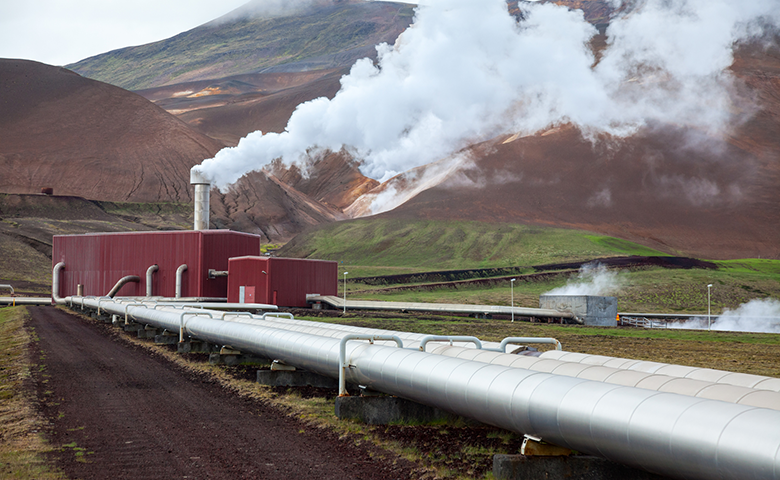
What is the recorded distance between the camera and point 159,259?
60.8 m

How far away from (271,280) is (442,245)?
7679 centimetres

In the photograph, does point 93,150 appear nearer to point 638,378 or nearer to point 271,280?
point 271,280

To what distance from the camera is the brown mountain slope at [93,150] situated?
16888cm

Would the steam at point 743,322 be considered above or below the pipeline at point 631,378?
below

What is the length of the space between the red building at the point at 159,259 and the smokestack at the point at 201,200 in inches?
332

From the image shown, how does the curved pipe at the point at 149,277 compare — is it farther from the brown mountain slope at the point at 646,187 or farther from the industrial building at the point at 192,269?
the brown mountain slope at the point at 646,187

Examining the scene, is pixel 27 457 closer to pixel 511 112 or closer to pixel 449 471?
pixel 449 471

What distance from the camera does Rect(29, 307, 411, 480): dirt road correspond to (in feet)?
31.6

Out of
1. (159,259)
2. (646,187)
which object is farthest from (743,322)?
(646,187)

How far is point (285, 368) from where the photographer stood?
54.3 ft

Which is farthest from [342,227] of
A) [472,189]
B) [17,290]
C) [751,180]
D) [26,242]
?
[751,180]

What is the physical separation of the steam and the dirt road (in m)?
59.4

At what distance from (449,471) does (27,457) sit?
6.12m

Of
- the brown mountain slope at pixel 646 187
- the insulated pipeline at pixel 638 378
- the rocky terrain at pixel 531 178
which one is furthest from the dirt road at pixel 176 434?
the brown mountain slope at pixel 646 187
